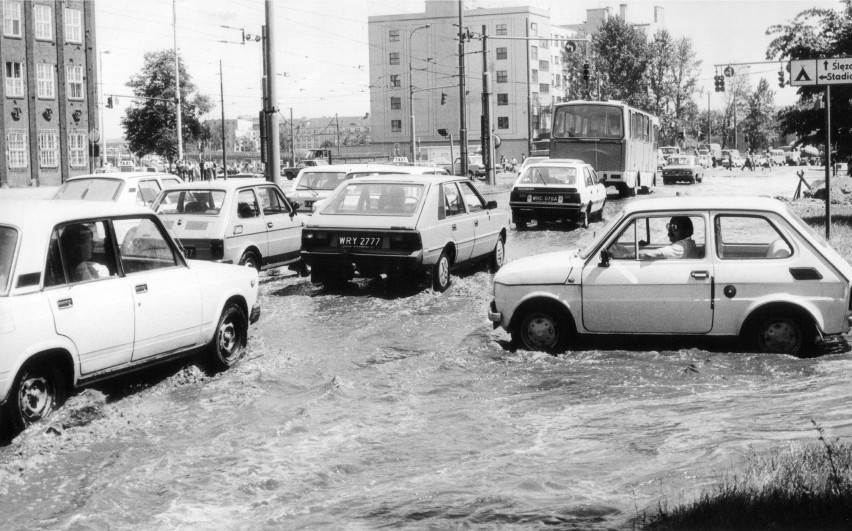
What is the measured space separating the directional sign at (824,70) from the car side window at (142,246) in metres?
9.18

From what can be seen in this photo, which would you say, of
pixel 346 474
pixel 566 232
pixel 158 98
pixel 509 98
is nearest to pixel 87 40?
pixel 158 98

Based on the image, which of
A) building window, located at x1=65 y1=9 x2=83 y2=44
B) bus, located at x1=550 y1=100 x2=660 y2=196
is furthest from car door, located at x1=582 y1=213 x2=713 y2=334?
building window, located at x1=65 y1=9 x2=83 y2=44

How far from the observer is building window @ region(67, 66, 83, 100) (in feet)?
211

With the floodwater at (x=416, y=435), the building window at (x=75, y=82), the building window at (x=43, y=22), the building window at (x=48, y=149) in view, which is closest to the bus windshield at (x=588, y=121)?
the floodwater at (x=416, y=435)

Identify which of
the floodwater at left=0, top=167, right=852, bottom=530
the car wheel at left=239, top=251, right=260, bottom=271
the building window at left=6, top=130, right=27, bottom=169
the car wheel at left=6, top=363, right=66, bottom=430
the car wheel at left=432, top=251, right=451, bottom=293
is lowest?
the floodwater at left=0, top=167, right=852, bottom=530

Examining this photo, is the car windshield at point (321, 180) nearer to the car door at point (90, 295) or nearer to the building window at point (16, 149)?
the car door at point (90, 295)

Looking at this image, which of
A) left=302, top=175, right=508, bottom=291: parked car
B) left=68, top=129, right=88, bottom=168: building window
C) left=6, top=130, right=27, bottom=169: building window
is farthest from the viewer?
left=68, top=129, right=88, bottom=168: building window

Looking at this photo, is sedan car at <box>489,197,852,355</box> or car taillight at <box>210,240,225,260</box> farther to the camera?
car taillight at <box>210,240,225,260</box>

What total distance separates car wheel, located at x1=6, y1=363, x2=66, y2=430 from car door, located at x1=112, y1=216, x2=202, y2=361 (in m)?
0.83

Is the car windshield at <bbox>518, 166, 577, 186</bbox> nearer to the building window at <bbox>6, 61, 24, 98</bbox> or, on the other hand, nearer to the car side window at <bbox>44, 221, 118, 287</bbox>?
the car side window at <bbox>44, 221, 118, 287</bbox>

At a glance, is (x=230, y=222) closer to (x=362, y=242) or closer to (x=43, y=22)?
(x=362, y=242)

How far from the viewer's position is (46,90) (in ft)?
207

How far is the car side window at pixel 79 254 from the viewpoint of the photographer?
7426 millimetres

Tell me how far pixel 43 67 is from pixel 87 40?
12.3ft
